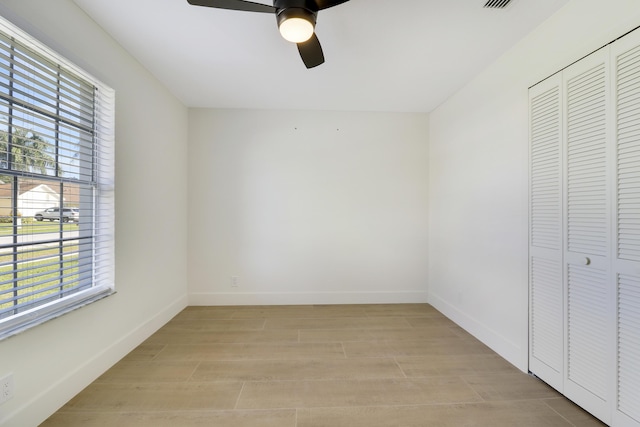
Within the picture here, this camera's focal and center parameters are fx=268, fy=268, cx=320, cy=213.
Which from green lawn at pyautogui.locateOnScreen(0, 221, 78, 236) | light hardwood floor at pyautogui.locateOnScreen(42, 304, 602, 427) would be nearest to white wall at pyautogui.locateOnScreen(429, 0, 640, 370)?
light hardwood floor at pyautogui.locateOnScreen(42, 304, 602, 427)

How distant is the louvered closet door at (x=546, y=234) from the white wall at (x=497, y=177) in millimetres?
73

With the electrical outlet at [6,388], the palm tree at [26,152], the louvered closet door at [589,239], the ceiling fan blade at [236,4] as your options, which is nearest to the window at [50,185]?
the palm tree at [26,152]

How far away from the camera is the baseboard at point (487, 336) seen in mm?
2010

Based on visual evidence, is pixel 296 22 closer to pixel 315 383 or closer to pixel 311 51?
pixel 311 51

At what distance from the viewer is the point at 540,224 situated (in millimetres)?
1838

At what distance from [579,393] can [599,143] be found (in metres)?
1.45

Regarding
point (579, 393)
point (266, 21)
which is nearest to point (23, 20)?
point (266, 21)

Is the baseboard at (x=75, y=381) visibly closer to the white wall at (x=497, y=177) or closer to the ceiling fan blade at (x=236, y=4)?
the ceiling fan blade at (x=236, y=4)

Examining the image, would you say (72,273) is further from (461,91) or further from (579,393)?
(461,91)

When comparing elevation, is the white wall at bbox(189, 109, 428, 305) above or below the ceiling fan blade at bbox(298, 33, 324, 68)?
below

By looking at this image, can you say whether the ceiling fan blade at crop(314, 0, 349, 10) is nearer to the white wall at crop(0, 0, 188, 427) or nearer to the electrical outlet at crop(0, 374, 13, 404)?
the white wall at crop(0, 0, 188, 427)

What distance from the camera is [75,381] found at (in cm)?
168

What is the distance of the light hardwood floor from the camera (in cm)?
152

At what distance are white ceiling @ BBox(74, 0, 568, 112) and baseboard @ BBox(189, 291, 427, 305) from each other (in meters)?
2.30
